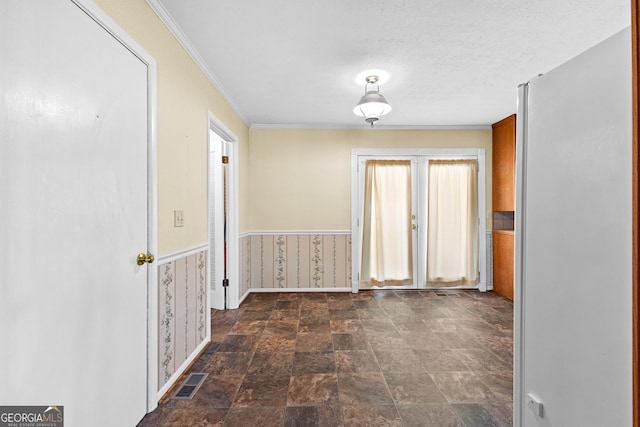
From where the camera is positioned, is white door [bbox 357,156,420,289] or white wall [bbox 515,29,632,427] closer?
white wall [bbox 515,29,632,427]

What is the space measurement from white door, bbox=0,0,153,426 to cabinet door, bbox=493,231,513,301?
13.9 ft

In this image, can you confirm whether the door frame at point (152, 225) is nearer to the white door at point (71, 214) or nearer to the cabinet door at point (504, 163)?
the white door at point (71, 214)

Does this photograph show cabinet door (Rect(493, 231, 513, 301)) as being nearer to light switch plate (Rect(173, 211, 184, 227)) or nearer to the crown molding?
the crown molding

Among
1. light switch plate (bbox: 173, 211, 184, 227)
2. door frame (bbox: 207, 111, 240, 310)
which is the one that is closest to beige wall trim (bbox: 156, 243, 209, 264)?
light switch plate (bbox: 173, 211, 184, 227)

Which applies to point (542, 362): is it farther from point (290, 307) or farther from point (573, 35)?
point (290, 307)

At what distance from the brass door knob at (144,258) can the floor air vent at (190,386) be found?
3.00ft

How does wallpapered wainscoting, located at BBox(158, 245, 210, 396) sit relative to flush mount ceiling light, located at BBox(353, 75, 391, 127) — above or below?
below

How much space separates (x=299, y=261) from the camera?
448 centimetres

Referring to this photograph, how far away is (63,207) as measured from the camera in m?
1.17

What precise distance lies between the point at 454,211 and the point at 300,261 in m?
2.36

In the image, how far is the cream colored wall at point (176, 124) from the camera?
1.71 meters

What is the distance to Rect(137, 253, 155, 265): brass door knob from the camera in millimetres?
1667

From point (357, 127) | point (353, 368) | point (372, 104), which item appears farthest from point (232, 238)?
point (357, 127)

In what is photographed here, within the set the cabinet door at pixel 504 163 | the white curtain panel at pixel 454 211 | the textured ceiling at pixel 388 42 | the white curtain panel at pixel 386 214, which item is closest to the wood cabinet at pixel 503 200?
the cabinet door at pixel 504 163
